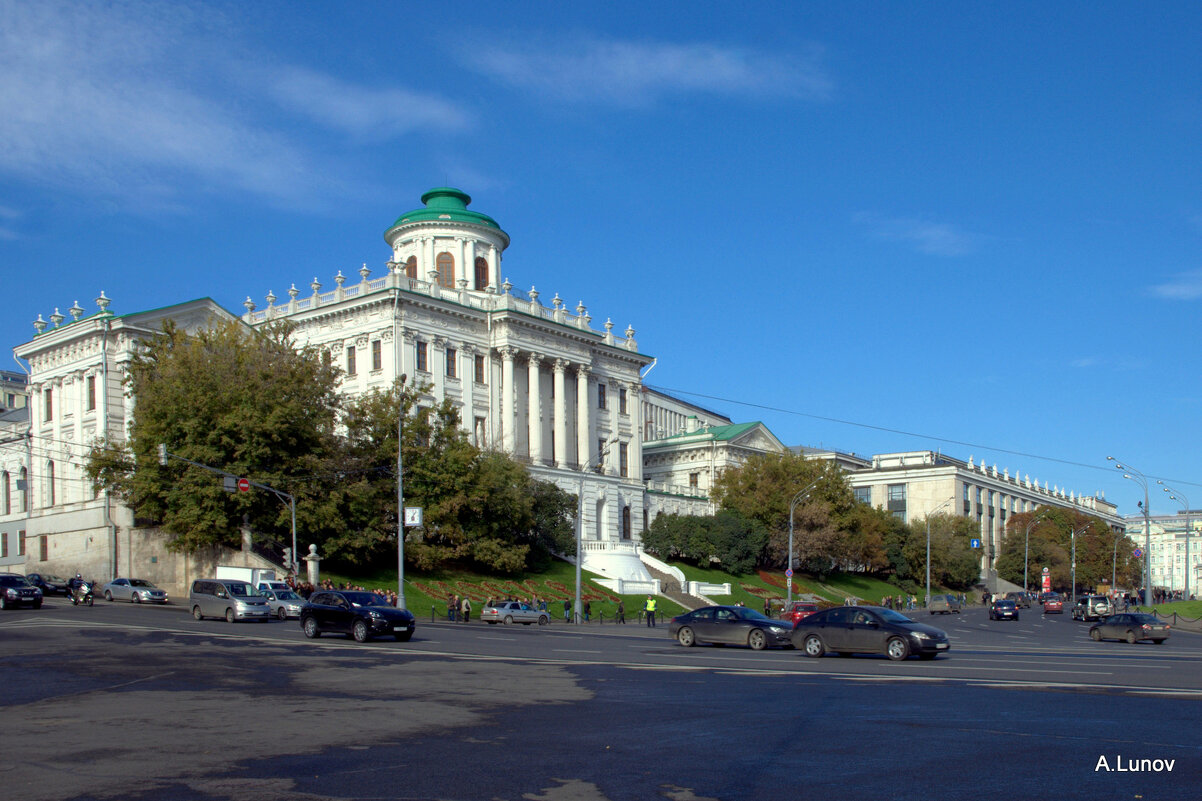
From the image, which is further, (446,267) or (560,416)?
(446,267)

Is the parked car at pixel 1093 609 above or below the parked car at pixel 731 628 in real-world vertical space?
below

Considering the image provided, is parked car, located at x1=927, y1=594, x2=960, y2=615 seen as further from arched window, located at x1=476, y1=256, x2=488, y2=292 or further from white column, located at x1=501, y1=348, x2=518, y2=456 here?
arched window, located at x1=476, y1=256, x2=488, y2=292

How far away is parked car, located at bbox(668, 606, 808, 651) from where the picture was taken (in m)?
31.0

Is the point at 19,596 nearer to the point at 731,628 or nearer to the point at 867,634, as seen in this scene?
the point at 731,628

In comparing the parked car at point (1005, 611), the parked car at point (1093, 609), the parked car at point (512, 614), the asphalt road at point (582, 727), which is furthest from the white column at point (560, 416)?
the asphalt road at point (582, 727)

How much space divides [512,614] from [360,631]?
64.0 ft

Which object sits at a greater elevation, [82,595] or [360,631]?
[360,631]

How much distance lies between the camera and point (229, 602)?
41.4 meters

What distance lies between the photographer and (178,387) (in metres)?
54.8

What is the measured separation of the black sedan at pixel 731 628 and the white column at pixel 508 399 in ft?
147

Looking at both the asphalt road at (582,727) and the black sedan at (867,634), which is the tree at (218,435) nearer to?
the asphalt road at (582,727)

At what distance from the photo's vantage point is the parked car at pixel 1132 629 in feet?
138

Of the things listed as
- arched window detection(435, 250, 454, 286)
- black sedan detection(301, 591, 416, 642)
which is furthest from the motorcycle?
arched window detection(435, 250, 454, 286)

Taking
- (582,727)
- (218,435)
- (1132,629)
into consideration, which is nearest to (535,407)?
(218,435)
